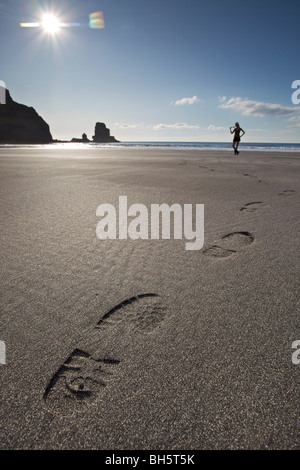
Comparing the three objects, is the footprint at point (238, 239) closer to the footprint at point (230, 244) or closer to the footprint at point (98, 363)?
the footprint at point (230, 244)

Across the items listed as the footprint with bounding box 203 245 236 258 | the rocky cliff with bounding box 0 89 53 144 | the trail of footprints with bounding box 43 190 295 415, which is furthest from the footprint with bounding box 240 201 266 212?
the rocky cliff with bounding box 0 89 53 144

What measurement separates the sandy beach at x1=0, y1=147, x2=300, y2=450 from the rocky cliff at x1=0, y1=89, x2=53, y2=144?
57.3 meters

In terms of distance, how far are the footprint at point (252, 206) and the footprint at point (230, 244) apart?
0.61 meters

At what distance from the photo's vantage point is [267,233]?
1687mm

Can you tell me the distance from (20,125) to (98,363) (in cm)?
6548

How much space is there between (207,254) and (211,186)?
203 centimetres

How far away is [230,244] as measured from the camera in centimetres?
155

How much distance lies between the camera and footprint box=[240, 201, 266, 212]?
2.23 m

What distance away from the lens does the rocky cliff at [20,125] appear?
51362mm

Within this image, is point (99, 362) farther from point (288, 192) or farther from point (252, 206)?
point (288, 192)

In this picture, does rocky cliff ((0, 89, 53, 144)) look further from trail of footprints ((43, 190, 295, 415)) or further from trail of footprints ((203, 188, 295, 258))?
trail of footprints ((43, 190, 295, 415))

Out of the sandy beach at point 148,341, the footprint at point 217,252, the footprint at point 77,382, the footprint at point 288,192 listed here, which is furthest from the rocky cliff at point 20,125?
the footprint at point 77,382
